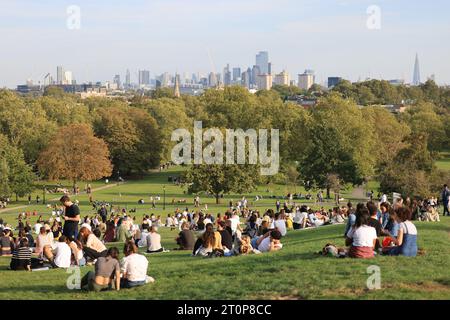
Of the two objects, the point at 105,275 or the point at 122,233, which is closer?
the point at 105,275

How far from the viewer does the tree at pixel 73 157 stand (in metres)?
69.2

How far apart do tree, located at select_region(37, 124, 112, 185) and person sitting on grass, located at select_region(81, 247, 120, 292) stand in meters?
57.0

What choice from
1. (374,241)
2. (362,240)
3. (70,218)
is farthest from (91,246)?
(374,241)

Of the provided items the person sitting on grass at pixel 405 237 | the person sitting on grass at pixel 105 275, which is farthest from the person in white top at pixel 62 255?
the person sitting on grass at pixel 405 237

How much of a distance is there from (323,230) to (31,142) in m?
57.1

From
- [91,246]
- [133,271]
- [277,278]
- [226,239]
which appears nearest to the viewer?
[277,278]

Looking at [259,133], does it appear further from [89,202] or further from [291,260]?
[291,260]

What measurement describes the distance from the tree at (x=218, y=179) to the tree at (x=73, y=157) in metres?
14.7

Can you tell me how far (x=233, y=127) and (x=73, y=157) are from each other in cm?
1947

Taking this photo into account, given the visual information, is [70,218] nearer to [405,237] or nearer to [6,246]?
[6,246]

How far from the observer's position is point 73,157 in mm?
69875

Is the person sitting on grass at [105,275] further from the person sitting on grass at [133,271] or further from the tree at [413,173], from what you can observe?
the tree at [413,173]
